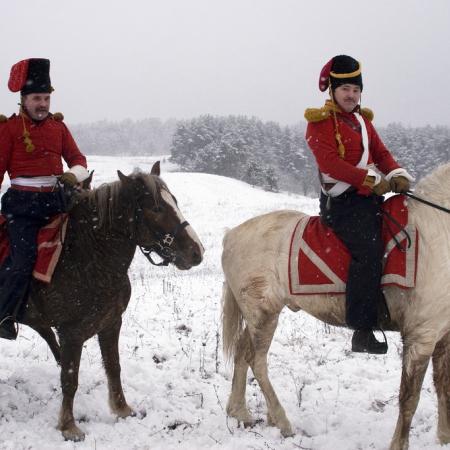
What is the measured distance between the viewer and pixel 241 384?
482 centimetres

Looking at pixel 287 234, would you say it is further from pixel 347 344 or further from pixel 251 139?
pixel 251 139

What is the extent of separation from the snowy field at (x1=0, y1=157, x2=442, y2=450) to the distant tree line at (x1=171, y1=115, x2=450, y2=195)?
52.2 m

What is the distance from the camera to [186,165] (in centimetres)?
7050

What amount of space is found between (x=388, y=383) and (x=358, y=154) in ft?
9.99

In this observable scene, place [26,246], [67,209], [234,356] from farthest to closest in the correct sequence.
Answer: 1. [234,356]
2. [67,209]
3. [26,246]

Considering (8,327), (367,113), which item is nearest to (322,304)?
(367,113)

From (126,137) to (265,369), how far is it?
16047cm

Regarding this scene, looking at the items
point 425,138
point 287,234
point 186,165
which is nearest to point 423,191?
point 287,234

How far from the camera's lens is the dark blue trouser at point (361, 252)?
12.2ft

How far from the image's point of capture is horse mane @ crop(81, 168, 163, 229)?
3939 mm

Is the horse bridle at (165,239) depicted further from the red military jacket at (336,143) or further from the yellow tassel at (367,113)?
the yellow tassel at (367,113)

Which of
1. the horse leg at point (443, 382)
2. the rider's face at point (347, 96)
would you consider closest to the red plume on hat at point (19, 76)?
the rider's face at point (347, 96)

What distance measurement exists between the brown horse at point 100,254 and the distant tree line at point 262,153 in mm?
54463

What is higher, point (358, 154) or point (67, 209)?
point (358, 154)
